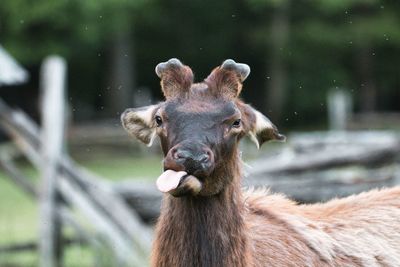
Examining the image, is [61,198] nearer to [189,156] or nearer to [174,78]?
[174,78]

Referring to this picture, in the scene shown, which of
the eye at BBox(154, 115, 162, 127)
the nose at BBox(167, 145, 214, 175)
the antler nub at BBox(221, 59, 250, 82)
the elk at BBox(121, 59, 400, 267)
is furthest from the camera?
the antler nub at BBox(221, 59, 250, 82)

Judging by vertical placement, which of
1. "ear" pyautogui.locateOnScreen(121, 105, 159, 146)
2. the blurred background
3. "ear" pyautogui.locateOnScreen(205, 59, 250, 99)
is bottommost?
"ear" pyautogui.locateOnScreen(121, 105, 159, 146)

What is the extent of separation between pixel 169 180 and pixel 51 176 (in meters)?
7.30

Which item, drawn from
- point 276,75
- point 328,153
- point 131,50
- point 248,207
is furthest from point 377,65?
point 248,207

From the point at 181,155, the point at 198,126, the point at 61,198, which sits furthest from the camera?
the point at 61,198

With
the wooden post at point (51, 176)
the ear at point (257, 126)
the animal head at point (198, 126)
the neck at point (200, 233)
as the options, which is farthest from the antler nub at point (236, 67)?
the wooden post at point (51, 176)

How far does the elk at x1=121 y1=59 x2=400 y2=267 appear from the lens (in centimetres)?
625

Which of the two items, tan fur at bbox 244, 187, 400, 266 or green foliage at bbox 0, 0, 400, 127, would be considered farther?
green foliage at bbox 0, 0, 400, 127

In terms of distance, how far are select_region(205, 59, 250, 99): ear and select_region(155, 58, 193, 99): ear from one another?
0.44 feet

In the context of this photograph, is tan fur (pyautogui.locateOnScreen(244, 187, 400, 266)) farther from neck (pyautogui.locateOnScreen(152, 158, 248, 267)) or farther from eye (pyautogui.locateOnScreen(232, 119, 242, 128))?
eye (pyautogui.locateOnScreen(232, 119, 242, 128))

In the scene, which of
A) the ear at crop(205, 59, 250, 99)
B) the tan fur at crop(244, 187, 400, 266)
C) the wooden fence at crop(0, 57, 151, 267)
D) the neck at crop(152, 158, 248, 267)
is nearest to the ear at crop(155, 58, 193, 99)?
the ear at crop(205, 59, 250, 99)

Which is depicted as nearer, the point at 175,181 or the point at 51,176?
the point at 175,181

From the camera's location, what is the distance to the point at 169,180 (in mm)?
6031

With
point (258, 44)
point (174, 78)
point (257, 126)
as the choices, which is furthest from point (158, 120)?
point (258, 44)
